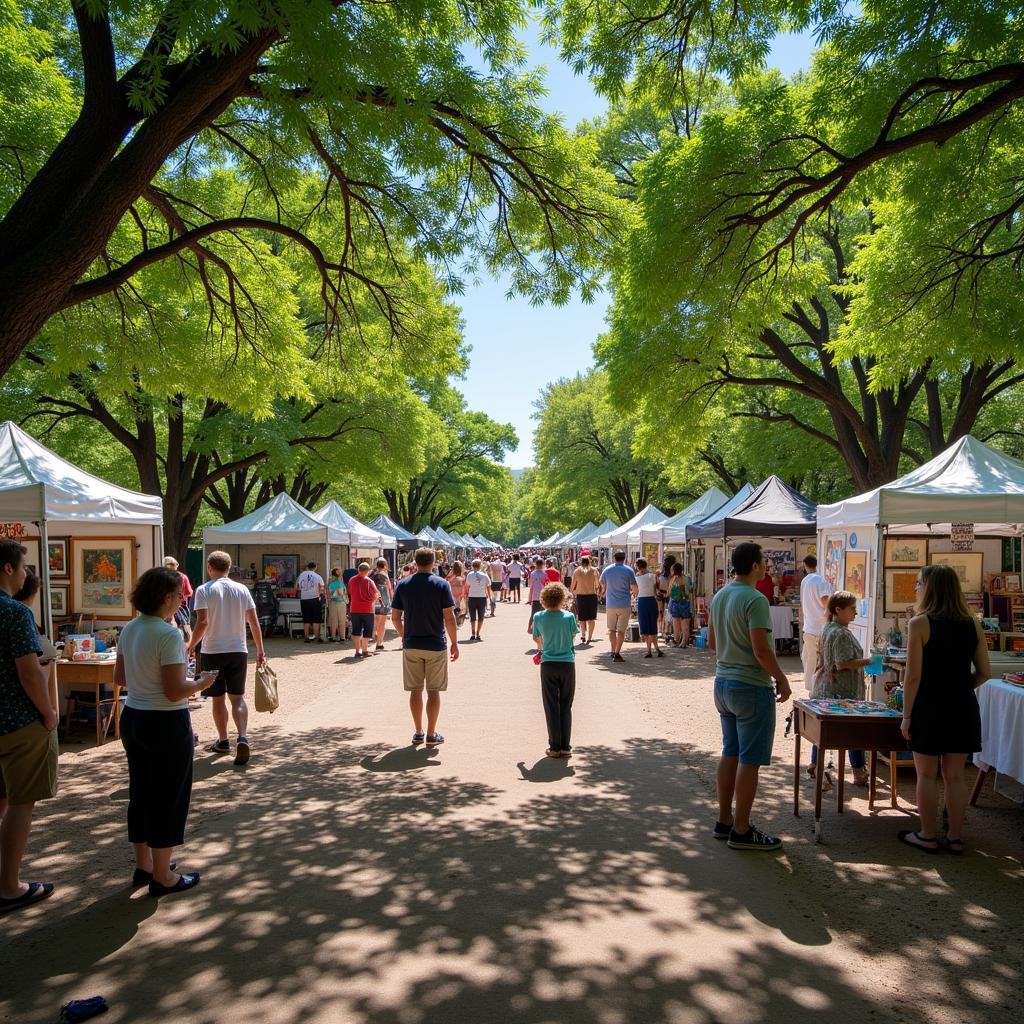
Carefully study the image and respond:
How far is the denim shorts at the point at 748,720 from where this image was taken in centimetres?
507

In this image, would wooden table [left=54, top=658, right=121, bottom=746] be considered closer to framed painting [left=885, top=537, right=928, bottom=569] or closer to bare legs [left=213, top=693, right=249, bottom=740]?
bare legs [left=213, top=693, right=249, bottom=740]

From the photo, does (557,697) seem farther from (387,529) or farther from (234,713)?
(387,529)

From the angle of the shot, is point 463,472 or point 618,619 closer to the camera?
point 618,619

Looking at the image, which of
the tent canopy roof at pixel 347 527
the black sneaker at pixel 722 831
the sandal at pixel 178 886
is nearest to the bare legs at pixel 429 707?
the black sneaker at pixel 722 831

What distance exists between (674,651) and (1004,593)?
8.30 metres

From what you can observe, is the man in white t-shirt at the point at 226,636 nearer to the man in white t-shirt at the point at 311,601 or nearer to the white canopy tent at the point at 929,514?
the white canopy tent at the point at 929,514

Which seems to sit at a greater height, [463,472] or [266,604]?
[463,472]

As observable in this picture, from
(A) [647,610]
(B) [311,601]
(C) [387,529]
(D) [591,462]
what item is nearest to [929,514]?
(A) [647,610]

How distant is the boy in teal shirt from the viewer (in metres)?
7.44

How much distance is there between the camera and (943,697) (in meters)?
5.18

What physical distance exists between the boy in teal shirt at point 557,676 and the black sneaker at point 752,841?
240cm

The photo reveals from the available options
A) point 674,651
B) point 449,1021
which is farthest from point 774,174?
point 674,651

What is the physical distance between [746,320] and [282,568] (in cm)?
1511

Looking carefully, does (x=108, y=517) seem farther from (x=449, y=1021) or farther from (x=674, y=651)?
(x=674, y=651)
